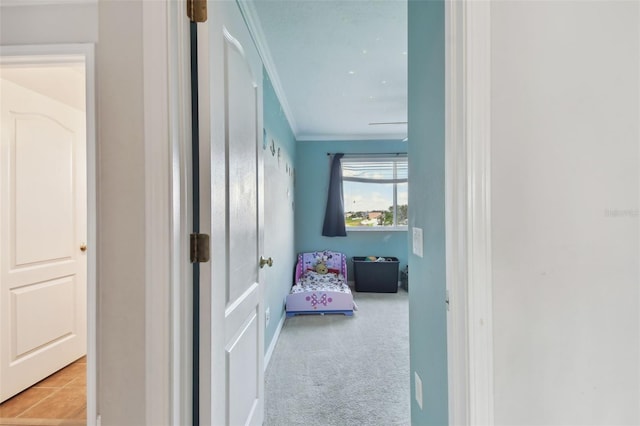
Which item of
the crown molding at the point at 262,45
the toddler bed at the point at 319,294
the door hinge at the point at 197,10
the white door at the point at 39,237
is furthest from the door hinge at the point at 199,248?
the toddler bed at the point at 319,294

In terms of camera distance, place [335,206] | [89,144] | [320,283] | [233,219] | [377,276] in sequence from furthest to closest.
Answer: [335,206]
[377,276]
[320,283]
[233,219]
[89,144]

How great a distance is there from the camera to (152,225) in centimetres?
81

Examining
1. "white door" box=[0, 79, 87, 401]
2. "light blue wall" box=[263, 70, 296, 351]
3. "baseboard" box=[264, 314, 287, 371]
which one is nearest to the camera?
"white door" box=[0, 79, 87, 401]

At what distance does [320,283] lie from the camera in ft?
12.7

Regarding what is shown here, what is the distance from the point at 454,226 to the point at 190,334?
0.86 m

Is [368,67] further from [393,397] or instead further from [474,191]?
[393,397]

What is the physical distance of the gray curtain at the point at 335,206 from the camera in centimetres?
483

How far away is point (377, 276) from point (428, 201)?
11.7 feet

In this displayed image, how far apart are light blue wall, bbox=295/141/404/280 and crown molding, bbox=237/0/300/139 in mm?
1414

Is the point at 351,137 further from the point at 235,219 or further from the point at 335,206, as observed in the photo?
the point at 235,219

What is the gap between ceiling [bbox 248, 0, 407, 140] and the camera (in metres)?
1.76

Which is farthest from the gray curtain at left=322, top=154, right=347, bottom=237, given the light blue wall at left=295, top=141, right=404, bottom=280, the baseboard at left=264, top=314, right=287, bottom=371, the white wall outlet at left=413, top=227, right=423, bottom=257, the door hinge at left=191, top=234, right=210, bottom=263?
the door hinge at left=191, top=234, right=210, bottom=263

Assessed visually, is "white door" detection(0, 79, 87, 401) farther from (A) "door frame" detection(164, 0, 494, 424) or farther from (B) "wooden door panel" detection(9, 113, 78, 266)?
(A) "door frame" detection(164, 0, 494, 424)

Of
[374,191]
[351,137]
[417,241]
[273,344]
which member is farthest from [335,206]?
[417,241]
